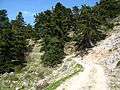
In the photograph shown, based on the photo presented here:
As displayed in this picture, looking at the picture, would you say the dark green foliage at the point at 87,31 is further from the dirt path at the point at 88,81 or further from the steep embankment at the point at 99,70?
the dirt path at the point at 88,81

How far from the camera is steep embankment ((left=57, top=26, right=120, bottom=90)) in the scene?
35.1 m

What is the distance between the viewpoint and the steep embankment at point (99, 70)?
3512 centimetres

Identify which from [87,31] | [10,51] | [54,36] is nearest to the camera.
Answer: [87,31]

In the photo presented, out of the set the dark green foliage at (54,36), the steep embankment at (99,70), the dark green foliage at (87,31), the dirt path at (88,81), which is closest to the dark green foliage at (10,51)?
the dark green foliage at (54,36)

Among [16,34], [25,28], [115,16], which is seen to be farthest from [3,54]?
[115,16]

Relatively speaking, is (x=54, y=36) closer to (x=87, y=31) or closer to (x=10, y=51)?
(x=87, y=31)

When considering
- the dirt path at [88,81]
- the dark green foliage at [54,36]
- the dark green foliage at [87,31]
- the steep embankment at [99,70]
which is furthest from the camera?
the dark green foliage at [87,31]

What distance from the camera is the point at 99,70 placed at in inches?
1726

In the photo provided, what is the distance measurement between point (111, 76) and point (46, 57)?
25251mm

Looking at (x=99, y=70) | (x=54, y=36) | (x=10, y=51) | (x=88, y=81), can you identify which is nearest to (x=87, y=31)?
(x=54, y=36)

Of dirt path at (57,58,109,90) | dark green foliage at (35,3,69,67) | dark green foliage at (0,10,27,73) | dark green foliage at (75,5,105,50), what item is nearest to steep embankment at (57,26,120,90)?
dirt path at (57,58,109,90)

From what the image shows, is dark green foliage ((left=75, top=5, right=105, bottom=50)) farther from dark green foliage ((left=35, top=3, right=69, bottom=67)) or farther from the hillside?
dark green foliage ((left=35, top=3, right=69, bottom=67))

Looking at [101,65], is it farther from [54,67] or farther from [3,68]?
[3,68]

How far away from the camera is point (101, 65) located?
48000mm
